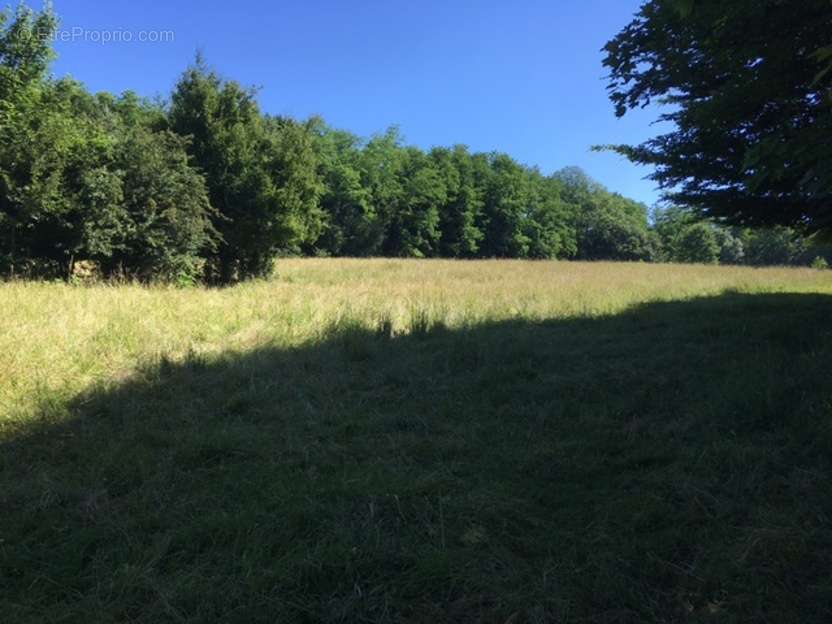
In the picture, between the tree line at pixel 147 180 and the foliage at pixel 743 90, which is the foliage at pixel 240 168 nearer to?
the tree line at pixel 147 180

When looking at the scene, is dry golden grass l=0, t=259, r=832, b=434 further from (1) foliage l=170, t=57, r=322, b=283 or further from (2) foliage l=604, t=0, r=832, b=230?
(2) foliage l=604, t=0, r=832, b=230

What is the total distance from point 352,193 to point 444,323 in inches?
1683

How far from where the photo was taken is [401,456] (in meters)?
4.26

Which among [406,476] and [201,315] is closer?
[406,476]

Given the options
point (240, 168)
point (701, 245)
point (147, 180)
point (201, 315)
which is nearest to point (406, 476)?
point (201, 315)

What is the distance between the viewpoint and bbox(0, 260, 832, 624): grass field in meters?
2.65

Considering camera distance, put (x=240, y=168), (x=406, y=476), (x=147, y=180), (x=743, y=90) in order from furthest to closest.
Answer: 1. (x=240, y=168)
2. (x=147, y=180)
3. (x=743, y=90)
4. (x=406, y=476)

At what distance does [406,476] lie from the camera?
387cm

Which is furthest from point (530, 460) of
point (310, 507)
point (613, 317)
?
point (613, 317)

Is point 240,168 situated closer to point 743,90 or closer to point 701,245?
point 743,90

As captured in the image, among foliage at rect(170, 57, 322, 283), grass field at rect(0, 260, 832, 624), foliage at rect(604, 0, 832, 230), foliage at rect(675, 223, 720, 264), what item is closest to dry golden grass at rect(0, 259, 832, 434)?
grass field at rect(0, 260, 832, 624)

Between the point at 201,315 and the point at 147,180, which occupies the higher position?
the point at 147,180

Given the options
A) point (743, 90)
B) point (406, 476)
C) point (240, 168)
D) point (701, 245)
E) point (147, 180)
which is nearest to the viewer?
point (406, 476)

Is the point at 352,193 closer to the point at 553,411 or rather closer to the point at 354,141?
the point at 354,141
